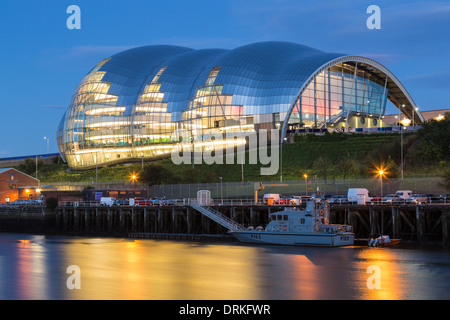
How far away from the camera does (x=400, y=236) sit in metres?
66.0

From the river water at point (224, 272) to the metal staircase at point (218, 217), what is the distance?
14.3 ft

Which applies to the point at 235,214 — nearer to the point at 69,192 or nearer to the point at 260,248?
the point at 260,248

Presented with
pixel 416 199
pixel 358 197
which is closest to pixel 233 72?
pixel 358 197

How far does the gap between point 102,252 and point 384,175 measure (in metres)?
43.5

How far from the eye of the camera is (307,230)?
214 ft

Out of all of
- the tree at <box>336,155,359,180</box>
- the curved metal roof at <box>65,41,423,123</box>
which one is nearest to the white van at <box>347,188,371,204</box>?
the tree at <box>336,155,359,180</box>

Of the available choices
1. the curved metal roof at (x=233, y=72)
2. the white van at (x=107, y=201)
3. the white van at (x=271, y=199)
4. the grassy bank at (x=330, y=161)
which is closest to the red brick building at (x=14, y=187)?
the grassy bank at (x=330, y=161)

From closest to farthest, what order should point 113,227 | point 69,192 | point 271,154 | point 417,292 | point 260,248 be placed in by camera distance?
1. point 417,292
2. point 260,248
3. point 113,227
4. point 69,192
5. point 271,154

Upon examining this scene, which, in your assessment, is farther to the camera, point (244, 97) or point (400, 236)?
point (244, 97)

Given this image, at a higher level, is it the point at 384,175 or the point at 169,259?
the point at 384,175

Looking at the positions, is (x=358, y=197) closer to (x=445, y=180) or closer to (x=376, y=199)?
(x=376, y=199)

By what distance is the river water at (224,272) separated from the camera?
137 feet
